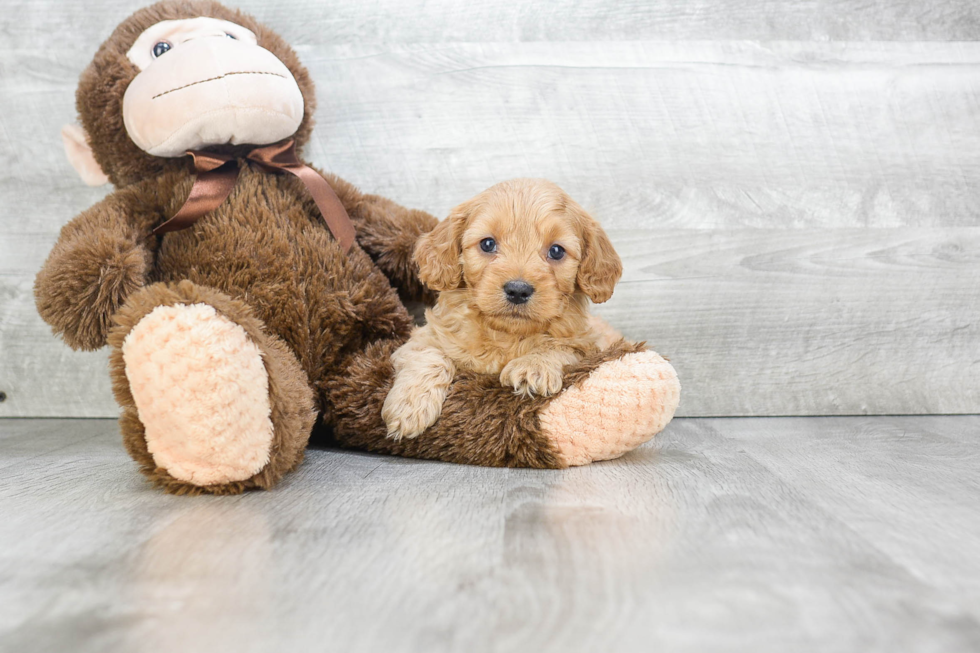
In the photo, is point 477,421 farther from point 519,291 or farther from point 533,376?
point 519,291

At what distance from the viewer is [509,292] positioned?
1.13 meters

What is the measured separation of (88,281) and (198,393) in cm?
31

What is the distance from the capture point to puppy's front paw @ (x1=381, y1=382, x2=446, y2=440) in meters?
1.20

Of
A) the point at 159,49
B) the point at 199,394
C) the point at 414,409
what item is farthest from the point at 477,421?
the point at 159,49

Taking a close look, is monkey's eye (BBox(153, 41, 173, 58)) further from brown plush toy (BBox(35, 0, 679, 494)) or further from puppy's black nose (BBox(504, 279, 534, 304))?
puppy's black nose (BBox(504, 279, 534, 304))

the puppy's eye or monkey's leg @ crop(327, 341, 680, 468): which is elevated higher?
the puppy's eye

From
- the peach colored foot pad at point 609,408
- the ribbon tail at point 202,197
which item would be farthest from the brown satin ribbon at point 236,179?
the peach colored foot pad at point 609,408

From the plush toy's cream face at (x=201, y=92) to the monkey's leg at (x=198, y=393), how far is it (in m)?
0.34

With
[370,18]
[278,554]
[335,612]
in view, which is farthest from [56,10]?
[335,612]

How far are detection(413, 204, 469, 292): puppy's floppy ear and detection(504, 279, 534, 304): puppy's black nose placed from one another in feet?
0.39

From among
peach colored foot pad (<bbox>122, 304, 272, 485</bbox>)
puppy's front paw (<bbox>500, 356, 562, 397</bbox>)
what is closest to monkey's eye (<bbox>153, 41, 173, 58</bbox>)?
peach colored foot pad (<bbox>122, 304, 272, 485</bbox>)

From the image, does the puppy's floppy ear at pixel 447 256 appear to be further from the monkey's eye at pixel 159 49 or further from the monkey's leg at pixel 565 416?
the monkey's eye at pixel 159 49

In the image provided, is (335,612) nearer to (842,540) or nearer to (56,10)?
(842,540)

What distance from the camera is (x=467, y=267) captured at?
1.19 m
